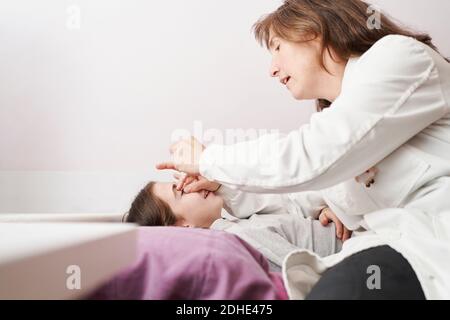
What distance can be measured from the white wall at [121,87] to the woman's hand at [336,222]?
1.35 ft

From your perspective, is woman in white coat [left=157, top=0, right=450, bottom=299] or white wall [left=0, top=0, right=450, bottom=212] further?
white wall [left=0, top=0, right=450, bottom=212]

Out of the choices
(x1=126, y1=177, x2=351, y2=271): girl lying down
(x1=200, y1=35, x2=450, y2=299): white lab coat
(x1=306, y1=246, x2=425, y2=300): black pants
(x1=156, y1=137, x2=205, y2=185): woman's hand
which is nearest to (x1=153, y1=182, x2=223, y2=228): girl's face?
(x1=126, y1=177, x2=351, y2=271): girl lying down

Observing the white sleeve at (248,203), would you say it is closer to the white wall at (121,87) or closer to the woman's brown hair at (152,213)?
the woman's brown hair at (152,213)

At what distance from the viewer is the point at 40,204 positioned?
1.62 meters

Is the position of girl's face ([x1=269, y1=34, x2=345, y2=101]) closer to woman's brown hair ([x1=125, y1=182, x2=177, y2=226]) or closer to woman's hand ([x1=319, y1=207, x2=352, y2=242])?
woman's hand ([x1=319, y1=207, x2=352, y2=242])

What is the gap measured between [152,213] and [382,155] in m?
0.70

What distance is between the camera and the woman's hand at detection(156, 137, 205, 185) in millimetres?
910

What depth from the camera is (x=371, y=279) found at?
628mm

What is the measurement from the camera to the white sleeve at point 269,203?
4.34ft

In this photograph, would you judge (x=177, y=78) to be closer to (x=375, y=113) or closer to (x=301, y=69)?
(x=301, y=69)

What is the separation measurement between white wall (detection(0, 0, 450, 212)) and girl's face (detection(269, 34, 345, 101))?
1.55ft

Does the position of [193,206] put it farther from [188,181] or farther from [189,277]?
[189,277]

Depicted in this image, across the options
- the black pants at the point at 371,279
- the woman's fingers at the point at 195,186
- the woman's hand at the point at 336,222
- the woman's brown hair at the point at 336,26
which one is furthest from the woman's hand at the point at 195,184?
the black pants at the point at 371,279

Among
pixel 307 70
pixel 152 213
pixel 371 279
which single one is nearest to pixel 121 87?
pixel 152 213
